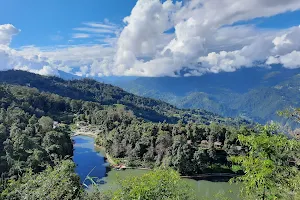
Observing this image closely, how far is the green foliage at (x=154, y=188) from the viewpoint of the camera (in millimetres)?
9758

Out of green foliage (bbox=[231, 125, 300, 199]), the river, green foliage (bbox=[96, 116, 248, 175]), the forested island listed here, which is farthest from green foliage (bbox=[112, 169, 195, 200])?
green foliage (bbox=[96, 116, 248, 175])

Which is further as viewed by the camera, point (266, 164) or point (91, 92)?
point (91, 92)

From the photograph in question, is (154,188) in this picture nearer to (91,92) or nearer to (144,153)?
(144,153)

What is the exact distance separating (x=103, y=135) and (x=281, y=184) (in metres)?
53.8

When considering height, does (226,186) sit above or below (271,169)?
below

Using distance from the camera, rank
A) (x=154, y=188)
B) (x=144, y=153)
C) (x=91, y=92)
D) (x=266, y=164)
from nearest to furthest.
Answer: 1. (x=266, y=164)
2. (x=154, y=188)
3. (x=144, y=153)
4. (x=91, y=92)

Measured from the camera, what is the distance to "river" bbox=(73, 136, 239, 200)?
3463 centimetres

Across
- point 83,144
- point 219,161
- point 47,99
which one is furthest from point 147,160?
point 47,99

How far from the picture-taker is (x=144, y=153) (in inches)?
1804

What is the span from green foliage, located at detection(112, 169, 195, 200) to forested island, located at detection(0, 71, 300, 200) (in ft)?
0.11

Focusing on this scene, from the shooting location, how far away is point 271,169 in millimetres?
7840

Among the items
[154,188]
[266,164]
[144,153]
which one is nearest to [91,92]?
[144,153]

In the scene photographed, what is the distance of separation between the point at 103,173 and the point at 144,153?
7.72m

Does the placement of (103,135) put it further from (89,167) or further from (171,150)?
(171,150)
